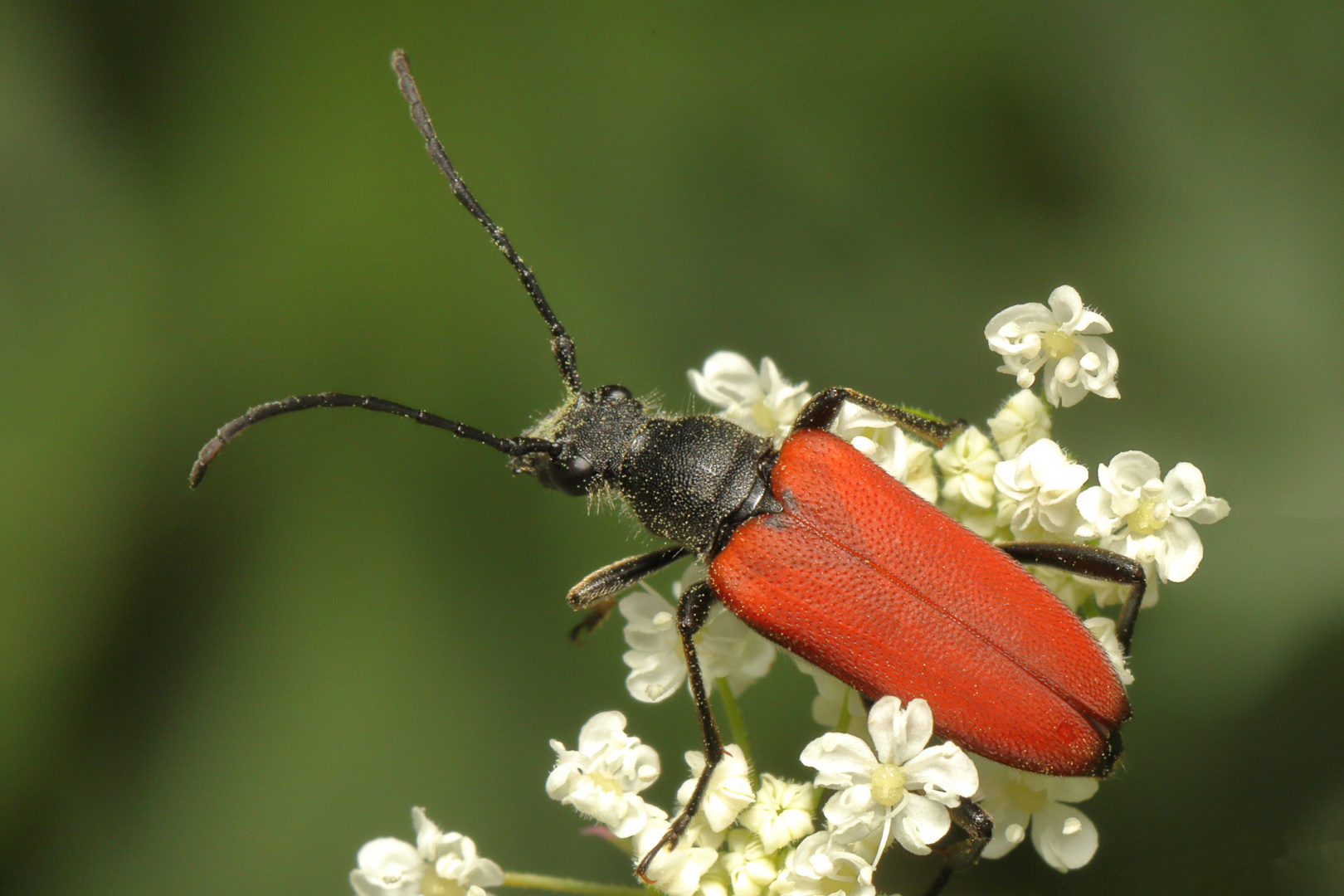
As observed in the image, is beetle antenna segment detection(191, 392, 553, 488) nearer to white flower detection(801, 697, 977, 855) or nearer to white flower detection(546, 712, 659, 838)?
white flower detection(546, 712, 659, 838)

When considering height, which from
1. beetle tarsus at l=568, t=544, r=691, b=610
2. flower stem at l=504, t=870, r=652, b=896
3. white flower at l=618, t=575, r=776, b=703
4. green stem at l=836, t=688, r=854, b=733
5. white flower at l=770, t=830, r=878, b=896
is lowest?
flower stem at l=504, t=870, r=652, b=896

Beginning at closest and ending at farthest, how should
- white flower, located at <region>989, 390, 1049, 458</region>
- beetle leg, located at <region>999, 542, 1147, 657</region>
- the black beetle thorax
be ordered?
beetle leg, located at <region>999, 542, 1147, 657</region>, white flower, located at <region>989, 390, 1049, 458</region>, the black beetle thorax

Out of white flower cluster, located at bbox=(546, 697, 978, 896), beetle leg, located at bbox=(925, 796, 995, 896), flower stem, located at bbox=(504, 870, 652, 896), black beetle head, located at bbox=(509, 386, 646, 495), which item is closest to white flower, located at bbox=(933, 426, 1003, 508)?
white flower cluster, located at bbox=(546, 697, 978, 896)

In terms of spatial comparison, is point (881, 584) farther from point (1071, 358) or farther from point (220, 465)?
point (220, 465)

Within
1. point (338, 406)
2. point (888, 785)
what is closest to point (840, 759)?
point (888, 785)

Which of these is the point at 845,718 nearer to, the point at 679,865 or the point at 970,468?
the point at 679,865

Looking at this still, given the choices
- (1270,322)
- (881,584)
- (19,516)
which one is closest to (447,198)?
(19,516)

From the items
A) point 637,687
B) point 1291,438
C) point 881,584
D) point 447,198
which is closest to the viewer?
point 881,584
